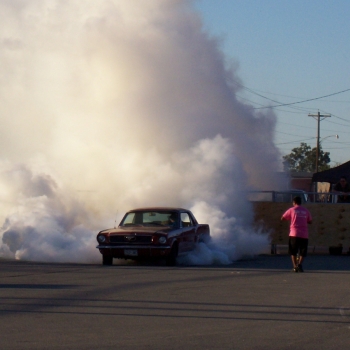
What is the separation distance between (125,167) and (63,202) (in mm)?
2451

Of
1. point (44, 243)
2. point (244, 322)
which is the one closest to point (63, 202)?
point (44, 243)

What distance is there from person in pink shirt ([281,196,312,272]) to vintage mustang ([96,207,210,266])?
2651 millimetres

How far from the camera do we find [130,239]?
16.3 meters

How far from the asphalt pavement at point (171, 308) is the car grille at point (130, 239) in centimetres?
71

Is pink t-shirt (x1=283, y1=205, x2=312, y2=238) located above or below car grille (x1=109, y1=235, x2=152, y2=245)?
above

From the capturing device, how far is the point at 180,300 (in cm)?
1068

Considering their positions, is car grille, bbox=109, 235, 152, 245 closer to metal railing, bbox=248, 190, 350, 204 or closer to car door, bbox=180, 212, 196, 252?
car door, bbox=180, 212, 196, 252

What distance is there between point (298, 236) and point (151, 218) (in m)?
3.97

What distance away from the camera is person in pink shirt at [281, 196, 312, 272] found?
51.3ft

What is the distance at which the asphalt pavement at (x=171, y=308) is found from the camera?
7.68m

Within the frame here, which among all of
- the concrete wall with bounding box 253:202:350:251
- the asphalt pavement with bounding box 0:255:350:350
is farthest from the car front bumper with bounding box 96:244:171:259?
the concrete wall with bounding box 253:202:350:251

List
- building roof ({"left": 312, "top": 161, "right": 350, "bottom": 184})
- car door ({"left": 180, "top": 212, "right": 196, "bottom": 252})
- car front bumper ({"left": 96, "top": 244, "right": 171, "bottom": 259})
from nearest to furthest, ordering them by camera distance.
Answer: car front bumper ({"left": 96, "top": 244, "right": 171, "bottom": 259}), car door ({"left": 180, "top": 212, "right": 196, "bottom": 252}), building roof ({"left": 312, "top": 161, "right": 350, "bottom": 184})

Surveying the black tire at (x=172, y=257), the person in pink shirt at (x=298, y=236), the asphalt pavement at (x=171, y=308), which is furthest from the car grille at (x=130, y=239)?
the person in pink shirt at (x=298, y=236)

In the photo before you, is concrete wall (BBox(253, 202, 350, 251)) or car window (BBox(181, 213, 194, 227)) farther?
concrete wall (BBox(253, 202, 350, 251))
